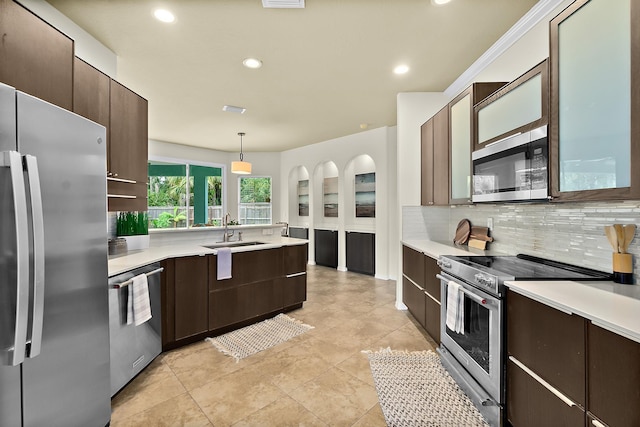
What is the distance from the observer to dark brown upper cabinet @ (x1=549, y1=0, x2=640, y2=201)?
127 cm

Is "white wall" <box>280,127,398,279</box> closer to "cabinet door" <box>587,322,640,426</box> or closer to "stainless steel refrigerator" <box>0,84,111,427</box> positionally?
"cabinet door" <box>587,322,640,426</box>

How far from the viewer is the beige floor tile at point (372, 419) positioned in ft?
5.81

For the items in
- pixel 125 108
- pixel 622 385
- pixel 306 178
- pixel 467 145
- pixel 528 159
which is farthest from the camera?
pixel 306 178

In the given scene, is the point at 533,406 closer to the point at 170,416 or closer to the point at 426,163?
the point at 170,416

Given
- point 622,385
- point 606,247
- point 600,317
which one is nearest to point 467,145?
point 606,247

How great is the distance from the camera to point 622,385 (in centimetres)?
104

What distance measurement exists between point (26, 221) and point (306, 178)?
6.43 m

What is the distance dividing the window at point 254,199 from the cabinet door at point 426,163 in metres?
4.91

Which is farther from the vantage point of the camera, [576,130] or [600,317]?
[576,130]

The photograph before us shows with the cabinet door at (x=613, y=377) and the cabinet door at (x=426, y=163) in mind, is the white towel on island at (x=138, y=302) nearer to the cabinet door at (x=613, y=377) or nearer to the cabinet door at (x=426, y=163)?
the cabinet door at (x=613, y=377)

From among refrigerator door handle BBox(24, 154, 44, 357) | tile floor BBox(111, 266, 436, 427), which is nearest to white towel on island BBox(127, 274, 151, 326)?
tile floor BBox(111, 266, 436, 427)

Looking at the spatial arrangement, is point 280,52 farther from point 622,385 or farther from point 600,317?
point 622,385

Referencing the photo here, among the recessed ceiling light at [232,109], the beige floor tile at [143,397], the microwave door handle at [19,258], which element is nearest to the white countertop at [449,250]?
the beige floor tile at [143,397]

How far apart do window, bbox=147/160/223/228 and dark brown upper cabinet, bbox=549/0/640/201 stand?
6659 millimetres
